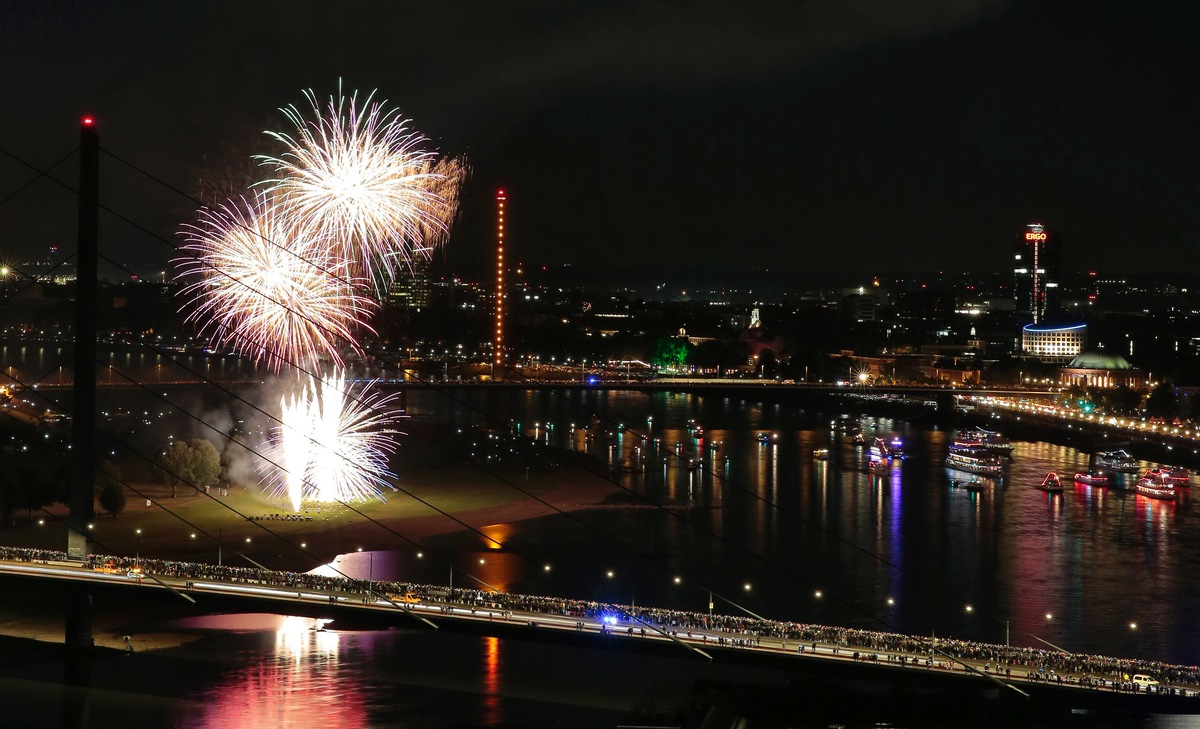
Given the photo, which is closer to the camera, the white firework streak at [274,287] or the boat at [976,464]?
the white firework streak at [274,287]

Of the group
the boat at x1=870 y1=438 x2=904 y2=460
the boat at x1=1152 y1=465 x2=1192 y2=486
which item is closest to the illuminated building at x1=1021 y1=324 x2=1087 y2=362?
the boat at x1=870 y1=438 x2=904 y2=460

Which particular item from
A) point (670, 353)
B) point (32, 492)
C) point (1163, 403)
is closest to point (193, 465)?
point (32, 492)

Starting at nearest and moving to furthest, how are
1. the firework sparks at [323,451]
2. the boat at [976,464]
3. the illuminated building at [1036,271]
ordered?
1. the firework sparks at [323,451]
2. the boat at [976,464]
3. the illuminated building at [1036,271]

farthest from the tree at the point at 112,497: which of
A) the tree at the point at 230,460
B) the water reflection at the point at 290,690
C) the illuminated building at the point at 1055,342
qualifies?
the illuminated building at the point at 1055,342

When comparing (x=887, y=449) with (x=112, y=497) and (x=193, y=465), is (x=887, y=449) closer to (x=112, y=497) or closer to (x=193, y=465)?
(x=193, y=465)

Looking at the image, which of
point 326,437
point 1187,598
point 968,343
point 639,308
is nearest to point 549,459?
point 326,437

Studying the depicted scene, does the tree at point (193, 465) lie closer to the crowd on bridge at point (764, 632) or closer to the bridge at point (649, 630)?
the bridge at point (649, 630)

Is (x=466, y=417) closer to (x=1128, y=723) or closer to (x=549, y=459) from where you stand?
(x=549, y=459)
